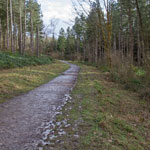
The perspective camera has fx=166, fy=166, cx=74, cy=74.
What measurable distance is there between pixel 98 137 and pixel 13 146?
1.83m

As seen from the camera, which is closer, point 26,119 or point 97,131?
point 97,131

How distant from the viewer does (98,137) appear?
3.80 meters

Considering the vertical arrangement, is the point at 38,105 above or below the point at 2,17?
below

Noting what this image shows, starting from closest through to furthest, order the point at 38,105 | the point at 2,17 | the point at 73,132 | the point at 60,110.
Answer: the point at 73,132, the point at 60,110, the point at 38,105, the point at 2,17

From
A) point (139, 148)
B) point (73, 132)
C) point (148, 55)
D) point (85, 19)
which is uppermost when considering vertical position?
point (85, 19)

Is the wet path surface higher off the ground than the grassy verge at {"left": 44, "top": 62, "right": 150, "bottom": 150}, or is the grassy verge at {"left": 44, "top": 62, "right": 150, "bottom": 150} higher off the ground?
the wet path surface

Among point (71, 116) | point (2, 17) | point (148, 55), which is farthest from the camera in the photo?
point (2, 17)

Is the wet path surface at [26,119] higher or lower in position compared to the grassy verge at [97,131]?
higher

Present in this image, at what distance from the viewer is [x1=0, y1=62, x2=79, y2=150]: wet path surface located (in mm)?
3440

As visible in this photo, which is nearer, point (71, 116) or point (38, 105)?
point (71, 116)

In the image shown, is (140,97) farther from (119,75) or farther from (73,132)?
(73,132)

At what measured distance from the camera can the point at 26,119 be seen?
15.6 ft

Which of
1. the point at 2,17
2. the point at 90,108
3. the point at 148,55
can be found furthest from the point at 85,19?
the point at 2,17

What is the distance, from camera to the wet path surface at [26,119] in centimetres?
344
